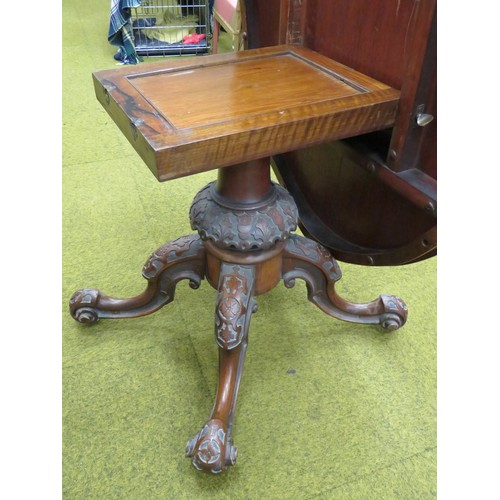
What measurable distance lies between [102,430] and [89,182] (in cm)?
109

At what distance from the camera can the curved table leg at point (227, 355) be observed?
1008mm

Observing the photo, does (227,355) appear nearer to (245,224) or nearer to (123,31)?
(245,224)

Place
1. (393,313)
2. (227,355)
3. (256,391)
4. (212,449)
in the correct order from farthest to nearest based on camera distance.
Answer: (393,313), (256,391), (227,355), (212,449)

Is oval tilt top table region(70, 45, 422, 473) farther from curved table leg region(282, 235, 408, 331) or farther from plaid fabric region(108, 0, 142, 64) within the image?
plaid fabric region(108, 0, 142, 64)

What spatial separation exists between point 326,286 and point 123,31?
2257 mm

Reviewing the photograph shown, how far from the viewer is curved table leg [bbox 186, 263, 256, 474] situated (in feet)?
3.31

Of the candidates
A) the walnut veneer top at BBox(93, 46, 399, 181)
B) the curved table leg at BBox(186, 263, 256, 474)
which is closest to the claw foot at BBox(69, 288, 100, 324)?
the curved table leg at BBox(186, 263, 256, 474)

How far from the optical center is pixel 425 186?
868mm

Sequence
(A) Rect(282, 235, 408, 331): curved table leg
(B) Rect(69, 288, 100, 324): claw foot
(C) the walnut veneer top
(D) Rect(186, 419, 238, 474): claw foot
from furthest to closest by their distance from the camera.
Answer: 1. (B) Rect(69, 288, 100, 324): claw foot
2. (A) Rect(282, 235, 408, 331): curved table leg
3. (D) Rect(186, 419, 238, 474): claw foot
4. (C) the walnut veneer top

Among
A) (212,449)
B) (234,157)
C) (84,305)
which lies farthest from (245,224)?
(84,305)

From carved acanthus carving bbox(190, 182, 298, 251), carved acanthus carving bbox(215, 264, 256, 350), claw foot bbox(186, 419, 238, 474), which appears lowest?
claw foot bbox(186, 419, 238, 474)

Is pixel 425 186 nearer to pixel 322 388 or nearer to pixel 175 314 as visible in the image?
pixel 322 388

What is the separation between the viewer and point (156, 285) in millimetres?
1266

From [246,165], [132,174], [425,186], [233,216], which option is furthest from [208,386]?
[132,174]
